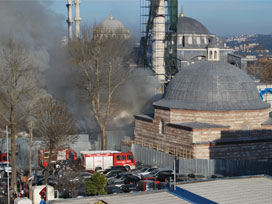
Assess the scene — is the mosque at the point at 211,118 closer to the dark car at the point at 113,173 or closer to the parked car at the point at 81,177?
the dark car at the point at 113,173

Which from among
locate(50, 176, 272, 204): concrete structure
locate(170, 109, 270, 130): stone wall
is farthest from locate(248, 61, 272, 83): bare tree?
locate(50, 176, 272, 204): concrete structure

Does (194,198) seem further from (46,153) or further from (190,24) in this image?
(190,24)

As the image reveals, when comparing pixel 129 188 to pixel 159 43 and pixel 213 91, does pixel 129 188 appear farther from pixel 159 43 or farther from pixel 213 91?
pixel 159 43

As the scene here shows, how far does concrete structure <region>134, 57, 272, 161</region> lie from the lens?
32469mm

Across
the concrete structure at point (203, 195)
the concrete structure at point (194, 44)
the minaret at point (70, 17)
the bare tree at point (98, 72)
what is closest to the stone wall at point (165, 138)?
the bare tree at point (98, 72)

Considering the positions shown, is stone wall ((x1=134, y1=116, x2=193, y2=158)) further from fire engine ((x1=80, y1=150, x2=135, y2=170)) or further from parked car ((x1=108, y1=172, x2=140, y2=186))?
parked car ((x1=108, y1=172, x2=140, y2=186))

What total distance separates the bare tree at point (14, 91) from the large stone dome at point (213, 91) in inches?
349

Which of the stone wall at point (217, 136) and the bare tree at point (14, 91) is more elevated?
the bare tree at point (14, 91)

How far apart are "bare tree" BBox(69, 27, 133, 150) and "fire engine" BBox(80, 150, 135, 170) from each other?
5379 millimetres

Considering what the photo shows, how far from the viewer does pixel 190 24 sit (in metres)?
62.2

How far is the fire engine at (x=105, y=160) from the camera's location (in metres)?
32.4

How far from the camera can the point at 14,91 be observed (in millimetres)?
28578

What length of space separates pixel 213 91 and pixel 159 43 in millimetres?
16618

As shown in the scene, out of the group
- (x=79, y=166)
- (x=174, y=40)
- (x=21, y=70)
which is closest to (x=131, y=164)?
(x=79, y=166)
